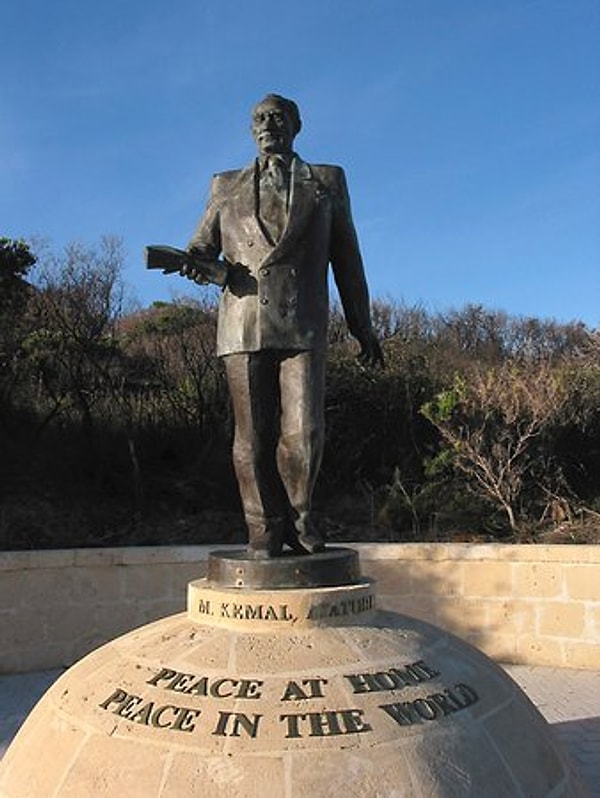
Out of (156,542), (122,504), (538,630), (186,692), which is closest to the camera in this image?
(186,692)

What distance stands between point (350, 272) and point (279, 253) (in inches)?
20.3

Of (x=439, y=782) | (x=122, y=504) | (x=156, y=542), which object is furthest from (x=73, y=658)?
(x=439, y=782)

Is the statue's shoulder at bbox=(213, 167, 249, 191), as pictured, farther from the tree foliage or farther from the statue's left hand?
the tree foliage

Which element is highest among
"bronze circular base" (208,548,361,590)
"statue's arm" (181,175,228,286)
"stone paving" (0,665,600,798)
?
"statue's arm" (181,175,228,286)

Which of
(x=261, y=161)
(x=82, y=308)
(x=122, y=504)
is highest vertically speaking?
(x=82, y=308)

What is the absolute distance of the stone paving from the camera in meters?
5.47

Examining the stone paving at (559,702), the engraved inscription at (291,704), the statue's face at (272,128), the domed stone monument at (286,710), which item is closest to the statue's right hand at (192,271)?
the statue's face at (272,128)

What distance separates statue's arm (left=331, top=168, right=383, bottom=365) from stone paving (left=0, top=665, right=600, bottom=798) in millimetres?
2756

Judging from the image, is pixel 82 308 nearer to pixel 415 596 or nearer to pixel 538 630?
pixel 415 596

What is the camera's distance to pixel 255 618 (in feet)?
12.0

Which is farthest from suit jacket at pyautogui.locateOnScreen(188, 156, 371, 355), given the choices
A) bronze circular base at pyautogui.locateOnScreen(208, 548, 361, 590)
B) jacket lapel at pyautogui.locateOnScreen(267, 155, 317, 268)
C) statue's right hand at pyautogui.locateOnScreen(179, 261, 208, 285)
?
bronze circular base at pyautogui.locateOnScreen(208, 548, 361, 590)

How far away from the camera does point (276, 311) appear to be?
13.5ft

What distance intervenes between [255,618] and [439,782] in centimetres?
103

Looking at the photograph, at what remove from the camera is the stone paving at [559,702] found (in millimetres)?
5471
